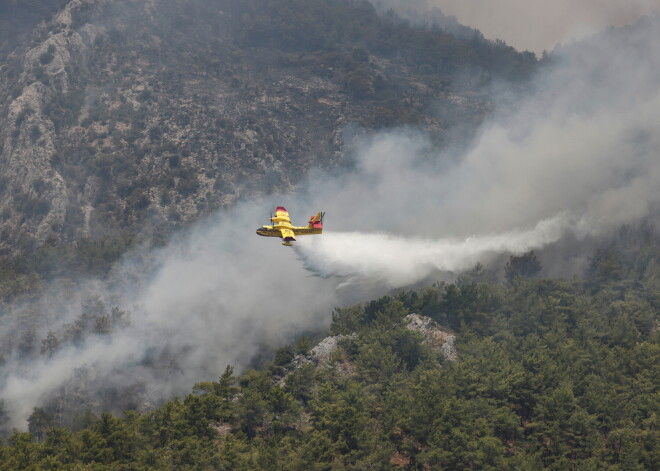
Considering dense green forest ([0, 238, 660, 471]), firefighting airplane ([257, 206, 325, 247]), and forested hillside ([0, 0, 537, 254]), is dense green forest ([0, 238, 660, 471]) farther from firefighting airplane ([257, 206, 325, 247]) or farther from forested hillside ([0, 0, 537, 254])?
forested hillside ([0, 0, 537, 254])

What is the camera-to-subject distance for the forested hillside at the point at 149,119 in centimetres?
15475

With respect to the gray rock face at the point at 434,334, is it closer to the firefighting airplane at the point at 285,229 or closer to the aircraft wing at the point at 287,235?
the firefighting airplane at the point at 285,229

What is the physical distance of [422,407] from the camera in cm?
7300

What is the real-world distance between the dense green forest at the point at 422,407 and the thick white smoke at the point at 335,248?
542 inches

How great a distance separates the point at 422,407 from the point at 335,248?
109ft

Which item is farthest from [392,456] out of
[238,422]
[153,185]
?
[153,185]

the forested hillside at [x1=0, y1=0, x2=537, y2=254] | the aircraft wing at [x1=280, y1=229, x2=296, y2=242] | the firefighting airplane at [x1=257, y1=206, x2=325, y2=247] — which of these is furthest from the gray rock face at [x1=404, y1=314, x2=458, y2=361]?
the forested hillside at [x1=0, y1=0, x2=537, y2=254]

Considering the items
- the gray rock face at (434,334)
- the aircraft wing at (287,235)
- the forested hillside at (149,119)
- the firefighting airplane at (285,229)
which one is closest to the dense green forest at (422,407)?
the gray rock face at (434,334)

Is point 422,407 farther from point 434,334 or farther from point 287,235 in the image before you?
point 434,334

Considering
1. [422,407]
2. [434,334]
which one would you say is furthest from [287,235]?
[434,334]

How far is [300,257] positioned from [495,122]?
103 meters

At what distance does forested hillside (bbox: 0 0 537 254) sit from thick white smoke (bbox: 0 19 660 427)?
11151 mm

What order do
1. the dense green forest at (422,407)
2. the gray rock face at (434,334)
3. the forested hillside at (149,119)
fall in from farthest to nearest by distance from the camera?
the forested hillside at (149,119)
the gray rock face at (434,334)
the dense green forest at (422,407)

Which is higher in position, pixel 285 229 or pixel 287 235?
pixel 285 229
